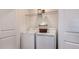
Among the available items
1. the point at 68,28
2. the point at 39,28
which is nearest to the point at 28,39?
the point at 39,28

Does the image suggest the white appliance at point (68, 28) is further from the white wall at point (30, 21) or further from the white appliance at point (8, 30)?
the white appliance at point (8, 30)

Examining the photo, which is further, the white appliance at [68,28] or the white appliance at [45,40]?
the white appliance at [45,40]

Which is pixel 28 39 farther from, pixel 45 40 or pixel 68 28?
pixel 68 28

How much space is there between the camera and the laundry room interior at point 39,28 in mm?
542

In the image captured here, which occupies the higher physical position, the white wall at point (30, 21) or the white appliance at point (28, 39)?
the white wall at point (30, 21)

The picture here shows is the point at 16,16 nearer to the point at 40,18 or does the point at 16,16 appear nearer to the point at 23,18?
the point at 23,18

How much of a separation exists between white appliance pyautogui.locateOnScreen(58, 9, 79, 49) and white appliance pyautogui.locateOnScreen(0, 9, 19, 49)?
0.29 metres

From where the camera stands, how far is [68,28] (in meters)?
0.58

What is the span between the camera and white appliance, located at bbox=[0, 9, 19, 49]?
1.75 ft

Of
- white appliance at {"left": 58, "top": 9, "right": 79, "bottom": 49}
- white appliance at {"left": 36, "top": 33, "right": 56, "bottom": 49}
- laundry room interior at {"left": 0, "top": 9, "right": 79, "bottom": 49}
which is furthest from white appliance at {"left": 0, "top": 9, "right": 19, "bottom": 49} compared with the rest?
white appliance at {"left": 58, "top": 9, "right": 79, "bottom": 49}

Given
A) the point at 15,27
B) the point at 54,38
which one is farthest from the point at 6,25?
the point at 54,38

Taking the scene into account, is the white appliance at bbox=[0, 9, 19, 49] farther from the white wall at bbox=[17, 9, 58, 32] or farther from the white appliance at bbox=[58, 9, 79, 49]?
the white appliance at bbox=[58, 9, 79, 49]

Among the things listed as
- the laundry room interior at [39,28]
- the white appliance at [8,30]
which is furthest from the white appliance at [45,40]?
the white appliance at [8,30]
